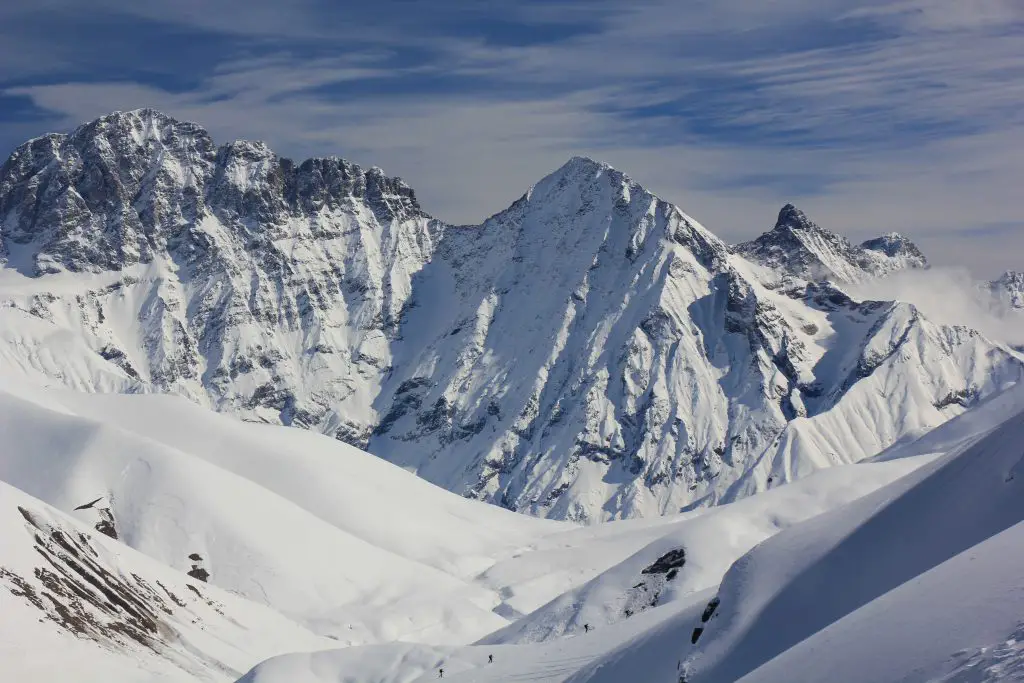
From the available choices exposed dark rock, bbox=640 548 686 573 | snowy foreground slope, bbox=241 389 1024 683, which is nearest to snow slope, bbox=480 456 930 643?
exposed dark rock, bbox=640 548 686 573

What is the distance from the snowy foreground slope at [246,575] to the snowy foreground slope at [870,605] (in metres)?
8.81

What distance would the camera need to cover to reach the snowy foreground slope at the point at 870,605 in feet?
98.4

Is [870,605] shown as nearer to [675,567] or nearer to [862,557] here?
[862,557]

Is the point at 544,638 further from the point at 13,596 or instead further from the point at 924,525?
the point at 924,525

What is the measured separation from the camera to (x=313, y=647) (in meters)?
130

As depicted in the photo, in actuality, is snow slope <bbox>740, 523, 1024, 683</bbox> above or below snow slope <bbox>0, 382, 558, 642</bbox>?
above

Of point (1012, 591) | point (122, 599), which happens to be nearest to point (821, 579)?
point (1012, 591)

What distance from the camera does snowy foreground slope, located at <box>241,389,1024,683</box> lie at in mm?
30000

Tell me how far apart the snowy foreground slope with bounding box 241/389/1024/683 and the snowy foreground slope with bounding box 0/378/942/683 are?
8.81 m

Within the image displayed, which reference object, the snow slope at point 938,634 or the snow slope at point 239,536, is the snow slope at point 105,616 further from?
the snow slope at point 938,634

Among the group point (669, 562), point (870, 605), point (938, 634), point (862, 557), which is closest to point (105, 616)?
point (669, 562)

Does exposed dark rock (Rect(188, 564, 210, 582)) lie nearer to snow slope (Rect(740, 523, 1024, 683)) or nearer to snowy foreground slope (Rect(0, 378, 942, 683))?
snowy foreground slope (Rect(0, 378, 942, 683))

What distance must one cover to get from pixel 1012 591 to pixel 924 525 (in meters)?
22.6

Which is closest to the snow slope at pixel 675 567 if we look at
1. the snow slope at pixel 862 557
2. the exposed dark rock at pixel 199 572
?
the exposed dark rock at pixel 199 572
